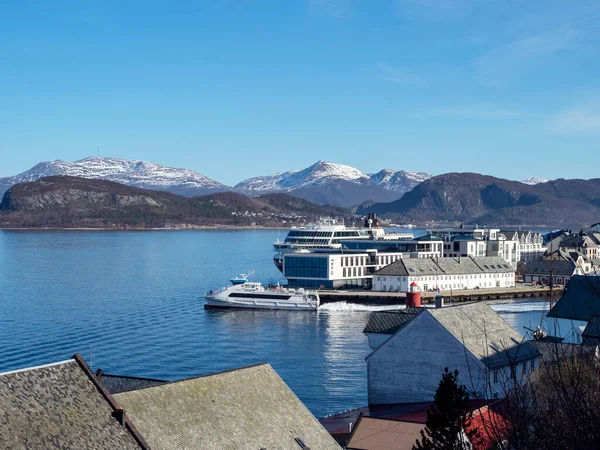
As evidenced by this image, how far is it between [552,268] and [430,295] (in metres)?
16.4

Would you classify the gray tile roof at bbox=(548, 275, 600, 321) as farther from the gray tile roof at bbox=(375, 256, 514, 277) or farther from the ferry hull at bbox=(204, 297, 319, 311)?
the gray tile roof at bbox=(375, 256, 514, 277)

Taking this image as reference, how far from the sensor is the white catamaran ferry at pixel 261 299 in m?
49.7

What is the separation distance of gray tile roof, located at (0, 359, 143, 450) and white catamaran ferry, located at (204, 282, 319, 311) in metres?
37.6

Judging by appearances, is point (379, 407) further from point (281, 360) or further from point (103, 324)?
point (103, 324)

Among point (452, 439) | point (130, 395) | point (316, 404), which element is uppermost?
→ point (130, 395)

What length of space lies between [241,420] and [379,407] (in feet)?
30.7

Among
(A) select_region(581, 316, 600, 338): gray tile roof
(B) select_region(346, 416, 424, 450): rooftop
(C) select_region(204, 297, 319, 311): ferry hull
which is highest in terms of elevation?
(A) select_region(581, 316, 600, 338): gray tile roof

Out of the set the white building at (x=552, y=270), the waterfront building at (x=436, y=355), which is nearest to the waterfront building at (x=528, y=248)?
the white building at (x=552, y=270)

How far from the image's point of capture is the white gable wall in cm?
2152

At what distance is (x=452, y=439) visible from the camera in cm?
1323

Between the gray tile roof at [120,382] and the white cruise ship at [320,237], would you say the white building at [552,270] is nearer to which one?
the white cruise ship at [320,237]

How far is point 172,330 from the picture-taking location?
39.4 m

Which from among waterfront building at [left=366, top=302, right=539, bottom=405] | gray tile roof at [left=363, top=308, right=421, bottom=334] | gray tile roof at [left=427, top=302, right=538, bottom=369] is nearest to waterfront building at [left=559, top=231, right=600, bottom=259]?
gray tile roof at [left=427, top=302, right=538, bottom=369]

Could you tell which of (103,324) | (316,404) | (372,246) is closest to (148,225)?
(372,246)
